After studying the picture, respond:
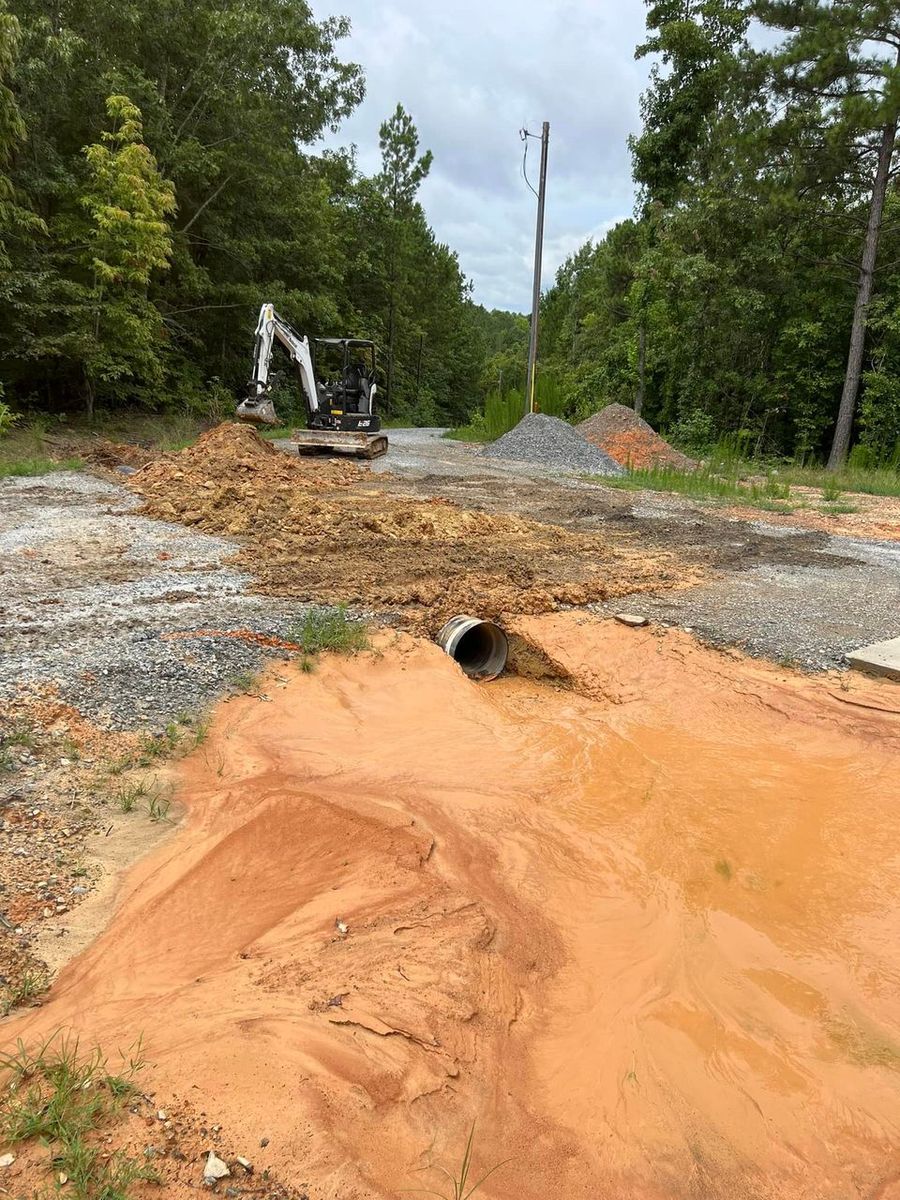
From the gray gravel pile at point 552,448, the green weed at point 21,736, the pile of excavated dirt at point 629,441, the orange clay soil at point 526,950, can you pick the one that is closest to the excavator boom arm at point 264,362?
the gray gravel pile at point 552,448

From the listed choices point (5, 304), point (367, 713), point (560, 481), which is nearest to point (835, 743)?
point (367, 713)

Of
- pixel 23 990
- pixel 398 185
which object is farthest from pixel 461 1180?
pixel 398 185

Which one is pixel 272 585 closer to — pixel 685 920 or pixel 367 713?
pixel 367 713

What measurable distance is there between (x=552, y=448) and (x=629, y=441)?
9.56 ft

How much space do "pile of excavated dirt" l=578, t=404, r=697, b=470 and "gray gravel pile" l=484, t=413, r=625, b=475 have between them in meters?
0.93

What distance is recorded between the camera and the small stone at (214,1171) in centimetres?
167

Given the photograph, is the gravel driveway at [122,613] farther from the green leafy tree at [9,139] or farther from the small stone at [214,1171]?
the green leafy tree at [9,139]

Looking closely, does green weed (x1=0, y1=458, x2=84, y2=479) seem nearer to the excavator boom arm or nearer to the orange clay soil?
the excavator boom arm

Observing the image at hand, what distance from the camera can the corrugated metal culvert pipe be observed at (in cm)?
521

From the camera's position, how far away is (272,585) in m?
6.27

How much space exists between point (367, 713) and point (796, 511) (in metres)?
10.1

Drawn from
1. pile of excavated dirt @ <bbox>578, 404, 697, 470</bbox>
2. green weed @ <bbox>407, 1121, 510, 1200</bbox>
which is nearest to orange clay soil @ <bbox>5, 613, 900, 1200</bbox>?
green weed @ <bbox>407, 1121, 510, 1200</bbox>

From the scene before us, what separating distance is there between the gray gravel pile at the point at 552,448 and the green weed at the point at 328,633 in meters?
12.4

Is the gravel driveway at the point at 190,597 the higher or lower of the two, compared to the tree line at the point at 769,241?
lower
